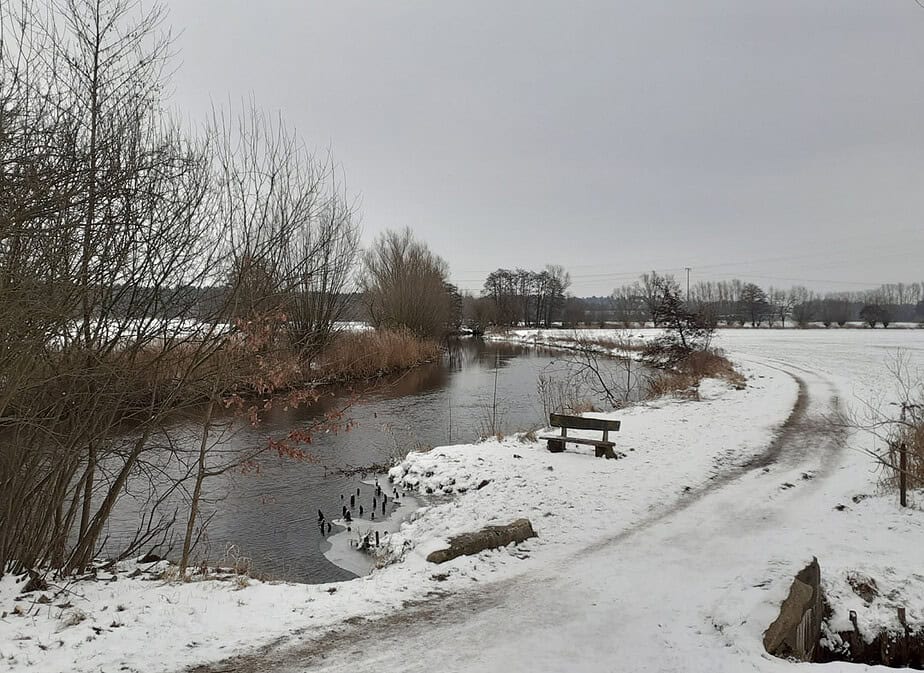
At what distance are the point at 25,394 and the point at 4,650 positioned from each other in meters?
2.14

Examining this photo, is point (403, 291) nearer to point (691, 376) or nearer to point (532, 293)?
point (691, 376)

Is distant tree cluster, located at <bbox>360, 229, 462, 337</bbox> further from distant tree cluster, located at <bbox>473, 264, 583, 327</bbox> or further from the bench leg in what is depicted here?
distant tree cluster, located at <bbox>473, 264, 583, 327</bbox>

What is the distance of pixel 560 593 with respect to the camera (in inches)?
207

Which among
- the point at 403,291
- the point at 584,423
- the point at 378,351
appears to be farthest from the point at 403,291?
the point at 584,423

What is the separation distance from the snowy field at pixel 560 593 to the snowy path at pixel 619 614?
2 cm

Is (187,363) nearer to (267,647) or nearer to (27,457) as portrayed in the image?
(27,457)

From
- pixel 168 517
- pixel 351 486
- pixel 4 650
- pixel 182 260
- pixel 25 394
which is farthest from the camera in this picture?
pixel 351 486

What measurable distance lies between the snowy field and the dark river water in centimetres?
170

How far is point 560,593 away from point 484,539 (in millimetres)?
1271

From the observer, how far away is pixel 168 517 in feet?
30.6

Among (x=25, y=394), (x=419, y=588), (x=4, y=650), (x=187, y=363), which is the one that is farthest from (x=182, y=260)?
(x=419, y=588)

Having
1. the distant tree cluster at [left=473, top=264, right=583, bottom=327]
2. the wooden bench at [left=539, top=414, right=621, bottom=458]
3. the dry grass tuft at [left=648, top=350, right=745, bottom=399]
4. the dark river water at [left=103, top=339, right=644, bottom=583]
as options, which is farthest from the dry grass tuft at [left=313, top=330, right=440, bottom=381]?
the distant tree cluster at [left=473, top=264, right=583, bottom=327]

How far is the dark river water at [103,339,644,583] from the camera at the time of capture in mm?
8156

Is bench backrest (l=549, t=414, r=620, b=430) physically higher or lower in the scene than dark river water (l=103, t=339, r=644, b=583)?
higher
